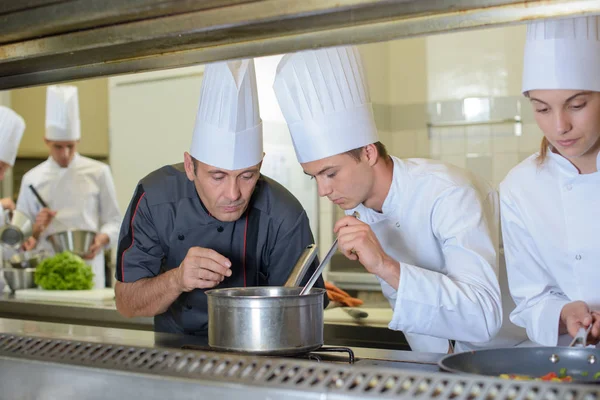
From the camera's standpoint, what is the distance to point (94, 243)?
15.1ft

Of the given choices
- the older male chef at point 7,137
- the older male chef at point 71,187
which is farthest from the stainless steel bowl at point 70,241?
the older male chef at point 71,187

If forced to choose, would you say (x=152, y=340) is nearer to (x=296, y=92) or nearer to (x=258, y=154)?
(x=258, y=154)

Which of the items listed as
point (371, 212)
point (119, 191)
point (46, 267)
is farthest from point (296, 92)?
point (119, 191)

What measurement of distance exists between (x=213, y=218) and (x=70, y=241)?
219cm

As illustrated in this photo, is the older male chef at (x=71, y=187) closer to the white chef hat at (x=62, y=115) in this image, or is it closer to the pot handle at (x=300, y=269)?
the white chef hat at (x=62, y=115)

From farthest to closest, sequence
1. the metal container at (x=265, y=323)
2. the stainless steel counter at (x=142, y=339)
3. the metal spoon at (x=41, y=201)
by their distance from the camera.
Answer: the metal spoon at (x=41, y=201) < the stainless steel counter at (x=142, y=339) < the metal container at (x=265, y=323)

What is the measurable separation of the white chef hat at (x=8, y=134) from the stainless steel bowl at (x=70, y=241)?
1.95 ft

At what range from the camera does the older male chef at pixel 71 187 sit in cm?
477

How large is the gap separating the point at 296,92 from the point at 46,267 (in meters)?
2.27

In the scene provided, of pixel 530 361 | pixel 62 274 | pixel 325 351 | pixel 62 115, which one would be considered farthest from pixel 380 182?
pixel 62 115

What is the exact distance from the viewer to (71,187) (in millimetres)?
4879

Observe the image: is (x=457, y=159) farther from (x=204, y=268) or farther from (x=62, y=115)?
(x=204, y=268)

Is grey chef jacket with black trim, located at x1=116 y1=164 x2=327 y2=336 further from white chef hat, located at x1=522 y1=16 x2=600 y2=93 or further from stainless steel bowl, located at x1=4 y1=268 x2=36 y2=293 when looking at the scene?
stainless steel bowl, located at x1=4 y1=268 x2=36 y2=293

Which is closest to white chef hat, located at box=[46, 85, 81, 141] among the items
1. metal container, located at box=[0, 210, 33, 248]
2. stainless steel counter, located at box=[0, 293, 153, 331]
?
metal container, located at box=[0, 210, 33, 248]
